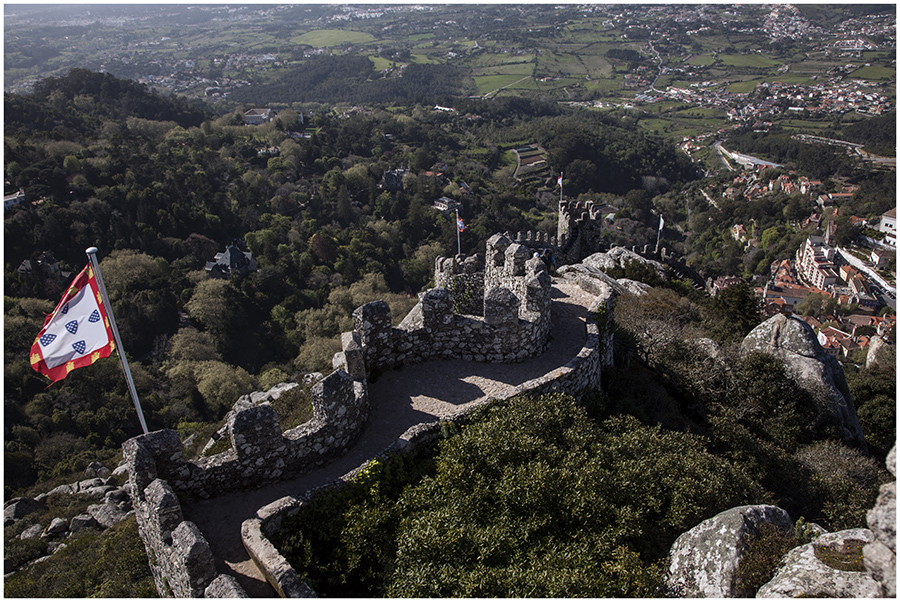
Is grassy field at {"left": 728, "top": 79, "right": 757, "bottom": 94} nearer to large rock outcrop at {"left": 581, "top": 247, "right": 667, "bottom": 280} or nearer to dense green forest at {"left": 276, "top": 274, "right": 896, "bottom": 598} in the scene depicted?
large rock outcrop at {"left": 581, "top": 247, "right": 667, "bottom": 280}

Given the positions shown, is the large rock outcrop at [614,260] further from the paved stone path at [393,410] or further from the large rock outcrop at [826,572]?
the large rock outcrop at [826,572]

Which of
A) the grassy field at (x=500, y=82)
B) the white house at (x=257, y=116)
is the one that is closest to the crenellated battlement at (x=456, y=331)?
the white house at (x=257, y=116)

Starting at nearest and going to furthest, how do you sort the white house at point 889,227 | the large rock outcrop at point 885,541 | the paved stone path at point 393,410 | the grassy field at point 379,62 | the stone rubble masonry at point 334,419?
the large rock outcrop at point 885,541
the stone rubble masonry at point 334,419
the paved stone path at point 393,410
the white house at point 889,227
the grassy field at point 379,62

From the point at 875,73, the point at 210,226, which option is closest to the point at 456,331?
the point at 210,226

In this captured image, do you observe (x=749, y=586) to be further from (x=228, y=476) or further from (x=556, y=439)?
(x=228, y=476)

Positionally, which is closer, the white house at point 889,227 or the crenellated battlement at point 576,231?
the crenellated battlement at point 576,231

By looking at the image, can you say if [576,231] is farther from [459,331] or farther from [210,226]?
[210,226]
